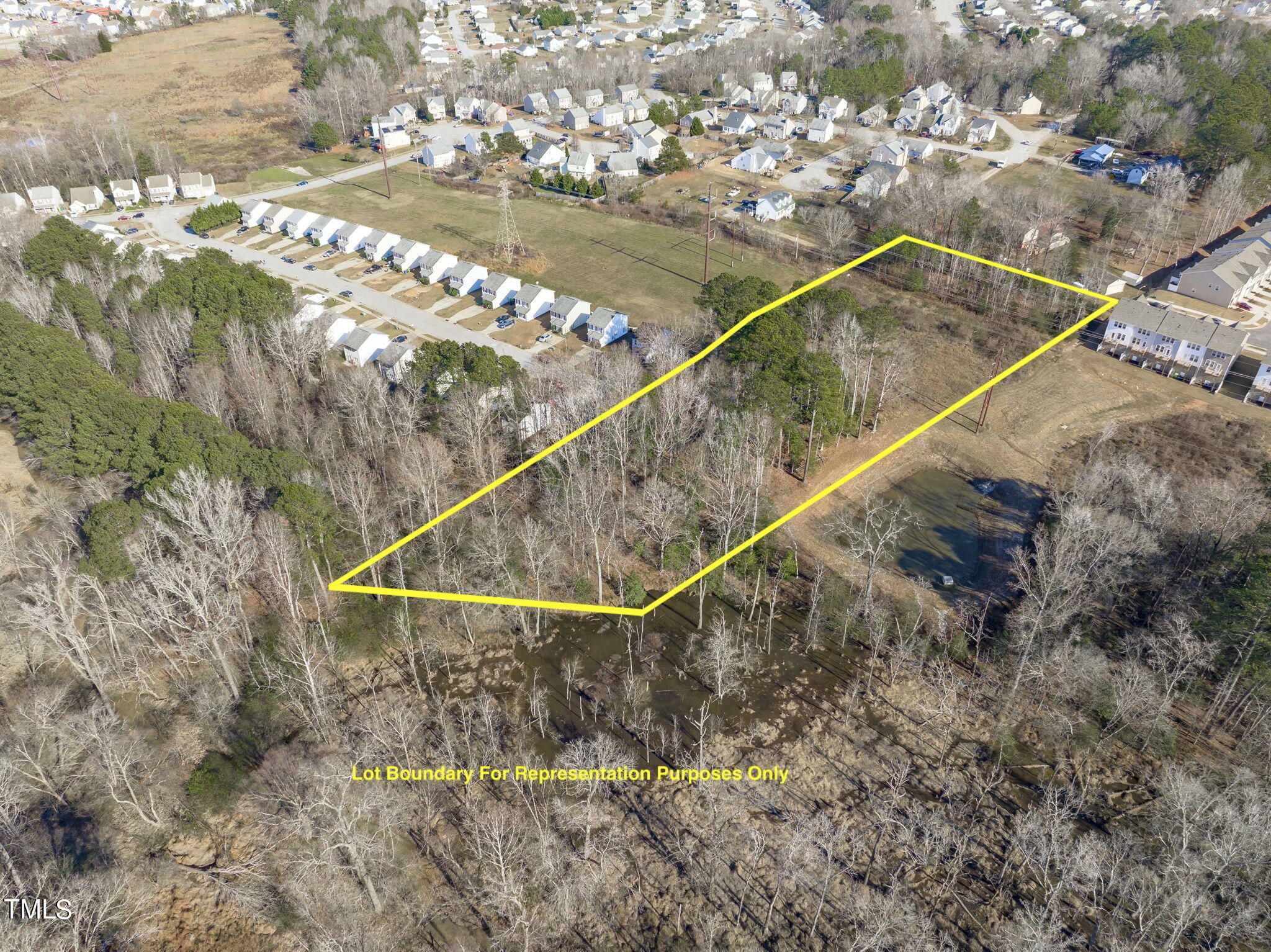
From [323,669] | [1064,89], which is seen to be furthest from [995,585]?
[1064,89]

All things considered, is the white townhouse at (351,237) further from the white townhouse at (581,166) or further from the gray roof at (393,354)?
the white townhouse at (581,166)

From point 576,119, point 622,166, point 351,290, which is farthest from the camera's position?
point 576,119

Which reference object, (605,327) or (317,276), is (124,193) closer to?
(317,276)

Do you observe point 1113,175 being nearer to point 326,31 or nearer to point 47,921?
point 47,921

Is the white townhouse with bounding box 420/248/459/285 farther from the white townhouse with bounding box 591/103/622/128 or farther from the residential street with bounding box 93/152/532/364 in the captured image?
→ the white townhouse with bounding box 591/103/622/128

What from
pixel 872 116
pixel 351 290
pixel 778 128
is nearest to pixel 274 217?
pixel 351 290
